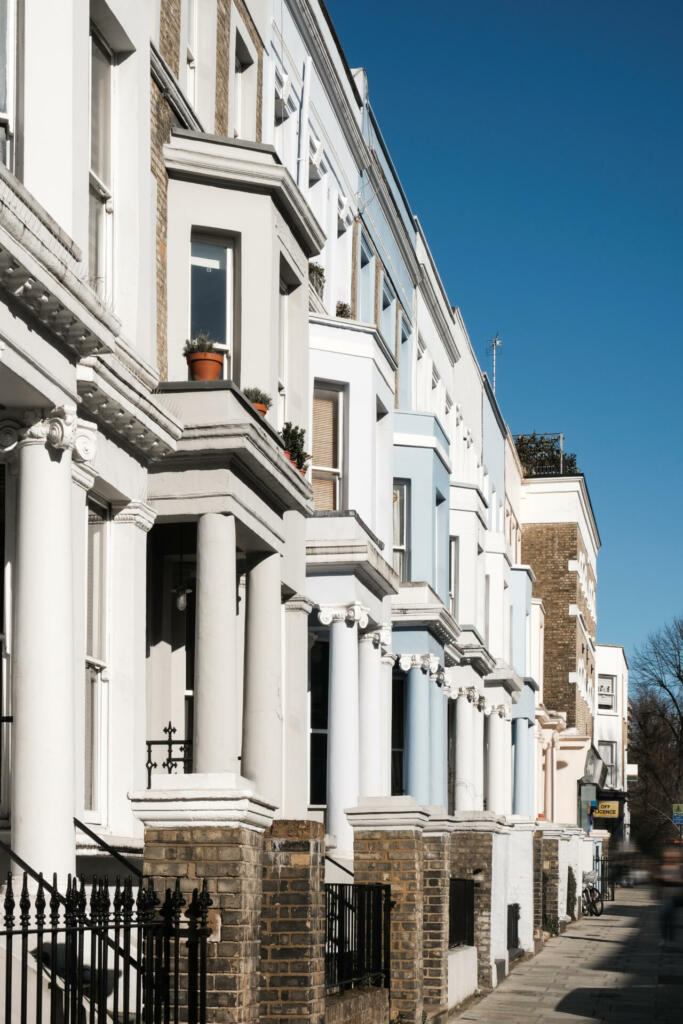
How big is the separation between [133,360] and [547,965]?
1616 cm

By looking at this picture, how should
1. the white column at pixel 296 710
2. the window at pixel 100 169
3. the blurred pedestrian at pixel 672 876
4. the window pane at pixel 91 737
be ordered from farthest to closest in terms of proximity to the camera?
the blurred pedestrian at pixel 672 876
the white column at pixel 296 710
the window at pixel 100 169
the window pane at pixel 91 737

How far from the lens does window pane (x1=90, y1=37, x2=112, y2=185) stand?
1314cm

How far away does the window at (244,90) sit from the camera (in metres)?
18.5

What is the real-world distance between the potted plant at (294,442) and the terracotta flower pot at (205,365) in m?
2.13

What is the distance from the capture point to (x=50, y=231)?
9766 millimetres

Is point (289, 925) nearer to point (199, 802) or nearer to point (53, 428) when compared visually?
point (199, 802)

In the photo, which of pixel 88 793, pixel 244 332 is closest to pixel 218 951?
pixel 88 793

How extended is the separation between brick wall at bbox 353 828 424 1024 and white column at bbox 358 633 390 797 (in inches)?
208

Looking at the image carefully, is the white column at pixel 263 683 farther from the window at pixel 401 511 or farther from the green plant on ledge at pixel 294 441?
the window at pixel 401 511

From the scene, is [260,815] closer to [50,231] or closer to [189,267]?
[50,231]

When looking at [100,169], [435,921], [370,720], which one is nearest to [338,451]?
[370,720]

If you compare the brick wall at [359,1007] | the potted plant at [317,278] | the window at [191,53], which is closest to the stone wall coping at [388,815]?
the brick wall at [359,1007]

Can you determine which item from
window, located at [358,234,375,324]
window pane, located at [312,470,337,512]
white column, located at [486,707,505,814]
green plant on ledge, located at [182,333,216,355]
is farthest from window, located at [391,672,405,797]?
green plant on ledge, located at [182,333,216,355]

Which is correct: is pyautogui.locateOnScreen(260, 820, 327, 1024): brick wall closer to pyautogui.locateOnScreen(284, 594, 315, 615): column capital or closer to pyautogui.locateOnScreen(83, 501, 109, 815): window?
pyautogui.locateOnScreen(83, 501, 109, 815): window
